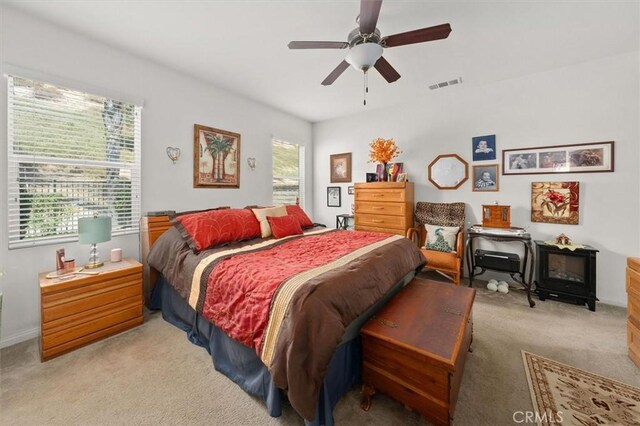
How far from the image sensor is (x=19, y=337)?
2178 mm

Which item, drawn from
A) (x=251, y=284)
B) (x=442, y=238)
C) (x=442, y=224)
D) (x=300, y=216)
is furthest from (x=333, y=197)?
(x=251, y=284)

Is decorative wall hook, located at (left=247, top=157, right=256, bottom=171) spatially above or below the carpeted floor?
above

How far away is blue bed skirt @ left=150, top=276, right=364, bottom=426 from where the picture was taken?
1432mm

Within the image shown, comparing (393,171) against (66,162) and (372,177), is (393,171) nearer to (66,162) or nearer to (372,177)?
(372,177)

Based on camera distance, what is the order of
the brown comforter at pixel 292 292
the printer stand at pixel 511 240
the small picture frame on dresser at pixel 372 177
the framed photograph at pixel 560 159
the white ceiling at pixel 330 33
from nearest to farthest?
the brown comforter at pixel 292 292
the white ceiling at pixel 330 33
the framed photograph at pixel 560 159
the printer stand at pixel 511 240
the small picture frame on dresser at pixel 372 177

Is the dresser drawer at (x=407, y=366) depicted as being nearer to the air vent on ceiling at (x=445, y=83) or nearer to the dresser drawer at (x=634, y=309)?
the dresser drawer at (x=634, y=309)

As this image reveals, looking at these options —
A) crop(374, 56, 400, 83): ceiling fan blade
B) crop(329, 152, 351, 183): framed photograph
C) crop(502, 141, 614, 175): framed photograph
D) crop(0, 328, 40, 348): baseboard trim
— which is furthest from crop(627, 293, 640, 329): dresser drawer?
crop(0, 328, 40, 348): baseboard trim

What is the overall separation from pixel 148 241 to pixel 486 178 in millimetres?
4499

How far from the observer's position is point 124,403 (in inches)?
61.4

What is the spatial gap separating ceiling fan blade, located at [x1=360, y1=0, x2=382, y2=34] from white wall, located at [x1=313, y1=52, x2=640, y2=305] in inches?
91.1

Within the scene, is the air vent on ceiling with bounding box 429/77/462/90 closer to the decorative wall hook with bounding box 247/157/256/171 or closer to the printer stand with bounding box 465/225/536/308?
the printer stand with bounding box 465/225/536/308

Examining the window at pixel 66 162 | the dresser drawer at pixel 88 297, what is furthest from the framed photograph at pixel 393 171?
the dresser drawer at pixel 88 297

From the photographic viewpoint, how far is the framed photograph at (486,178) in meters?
3.60

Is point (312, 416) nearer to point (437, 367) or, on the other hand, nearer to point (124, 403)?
point (437, 367)
